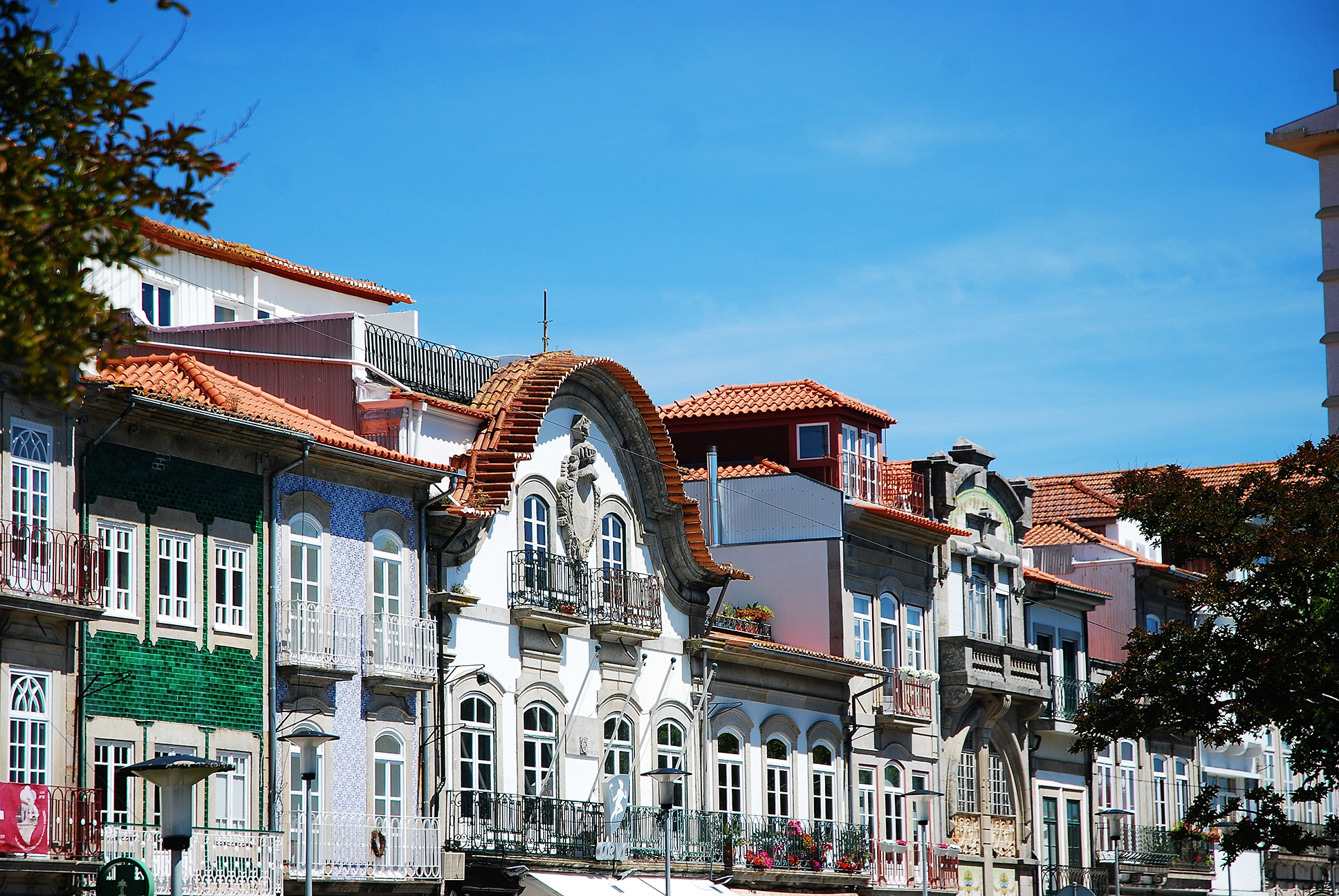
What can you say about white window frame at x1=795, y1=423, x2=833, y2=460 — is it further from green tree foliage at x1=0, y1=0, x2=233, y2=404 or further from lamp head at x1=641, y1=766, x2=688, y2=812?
green tree foliage at x1=0, y1=0, x2=233, y2=404

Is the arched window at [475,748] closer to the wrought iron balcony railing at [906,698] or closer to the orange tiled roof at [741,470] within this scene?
the orange tiled roof at [741,470]

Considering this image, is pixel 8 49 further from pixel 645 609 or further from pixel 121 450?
pixel 645 609

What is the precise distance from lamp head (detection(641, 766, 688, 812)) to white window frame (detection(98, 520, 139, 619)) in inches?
413

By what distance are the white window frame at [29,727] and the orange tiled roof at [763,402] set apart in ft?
81.1

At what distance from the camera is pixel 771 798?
1729 inches

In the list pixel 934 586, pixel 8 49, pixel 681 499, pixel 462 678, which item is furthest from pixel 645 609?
pixel 8 49

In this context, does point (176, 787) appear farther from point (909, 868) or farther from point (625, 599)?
point (909, 868)

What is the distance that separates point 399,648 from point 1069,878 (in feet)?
88.5

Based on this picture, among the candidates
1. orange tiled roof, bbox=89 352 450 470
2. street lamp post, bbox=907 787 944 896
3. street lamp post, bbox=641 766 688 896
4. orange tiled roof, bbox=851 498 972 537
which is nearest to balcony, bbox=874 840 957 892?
street lamp post, bbox=907 787 944 896

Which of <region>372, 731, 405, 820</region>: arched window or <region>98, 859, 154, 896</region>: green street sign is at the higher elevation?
<region>372, 731, 405, 820</region>: arched window

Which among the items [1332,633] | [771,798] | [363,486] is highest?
[363,486]

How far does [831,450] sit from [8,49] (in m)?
35.7

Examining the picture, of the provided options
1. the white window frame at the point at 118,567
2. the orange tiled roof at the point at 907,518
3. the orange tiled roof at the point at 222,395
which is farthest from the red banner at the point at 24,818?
the orange tiled roof at the point at 907,518

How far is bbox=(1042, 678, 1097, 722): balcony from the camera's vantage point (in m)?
53.8
